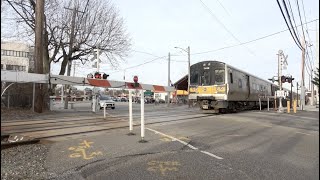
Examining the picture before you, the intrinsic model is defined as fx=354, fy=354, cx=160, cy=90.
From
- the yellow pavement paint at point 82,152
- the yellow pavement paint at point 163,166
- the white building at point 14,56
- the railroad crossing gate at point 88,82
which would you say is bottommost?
the yellow pavement paint at point 163,166

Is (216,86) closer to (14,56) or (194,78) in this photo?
(194,78)

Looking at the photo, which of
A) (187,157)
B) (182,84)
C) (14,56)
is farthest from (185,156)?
(14,56)

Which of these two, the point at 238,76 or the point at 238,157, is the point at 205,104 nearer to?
the point at 238,76

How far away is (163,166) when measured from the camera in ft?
22.2

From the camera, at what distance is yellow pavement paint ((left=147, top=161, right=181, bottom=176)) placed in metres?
6.48

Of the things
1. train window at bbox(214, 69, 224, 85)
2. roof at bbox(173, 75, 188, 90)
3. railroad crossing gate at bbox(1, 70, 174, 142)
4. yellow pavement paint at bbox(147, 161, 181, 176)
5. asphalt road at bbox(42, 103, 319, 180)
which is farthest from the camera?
roof at bbox(173, 75, 188, 90)

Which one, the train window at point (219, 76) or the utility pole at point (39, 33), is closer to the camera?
the utility pole at point (39, 33)

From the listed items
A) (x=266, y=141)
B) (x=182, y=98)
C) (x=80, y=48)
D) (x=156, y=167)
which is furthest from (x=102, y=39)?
(x=182, y=98)

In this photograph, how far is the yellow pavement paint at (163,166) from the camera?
6.48 meters

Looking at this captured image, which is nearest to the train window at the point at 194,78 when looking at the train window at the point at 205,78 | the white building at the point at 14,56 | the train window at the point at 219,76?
the train window at the point at 205,78

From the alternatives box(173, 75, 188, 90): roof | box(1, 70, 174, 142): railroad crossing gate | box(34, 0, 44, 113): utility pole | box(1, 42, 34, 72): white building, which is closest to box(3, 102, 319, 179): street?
box(1, 70, 174, 142): railroad crossing gate

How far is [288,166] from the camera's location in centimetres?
691

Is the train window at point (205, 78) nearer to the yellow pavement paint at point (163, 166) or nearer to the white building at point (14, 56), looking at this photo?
the white building at point (14, 56)

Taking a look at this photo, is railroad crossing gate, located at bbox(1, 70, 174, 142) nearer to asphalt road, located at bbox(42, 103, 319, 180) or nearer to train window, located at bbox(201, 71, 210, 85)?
asphalt road, located at bbox(42, 103, 319, 180)
